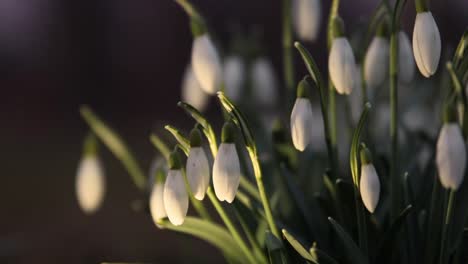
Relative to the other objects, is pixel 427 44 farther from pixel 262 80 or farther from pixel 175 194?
pixel 262 80

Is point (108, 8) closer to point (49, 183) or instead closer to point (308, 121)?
point (49, 183)

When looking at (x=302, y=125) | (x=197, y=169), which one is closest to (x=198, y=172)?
(x=197, y=169)

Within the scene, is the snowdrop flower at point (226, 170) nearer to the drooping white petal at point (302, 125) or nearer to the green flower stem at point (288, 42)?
the drooping white petal at point (302, 125)

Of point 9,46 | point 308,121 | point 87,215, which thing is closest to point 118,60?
point 9,46

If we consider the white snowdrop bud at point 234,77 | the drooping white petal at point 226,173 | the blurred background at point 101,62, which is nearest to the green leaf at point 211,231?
the drooping white petal at point 226,173

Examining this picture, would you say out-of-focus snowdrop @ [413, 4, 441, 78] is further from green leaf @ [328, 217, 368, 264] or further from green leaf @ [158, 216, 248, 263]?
green leaf @ [158, 216, 248, 263]
